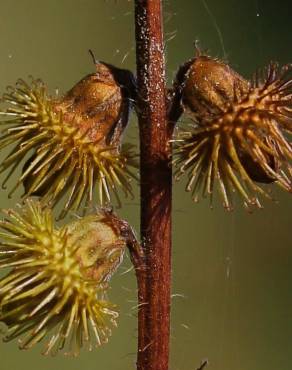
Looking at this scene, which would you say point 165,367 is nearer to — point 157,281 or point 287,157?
point 157,281

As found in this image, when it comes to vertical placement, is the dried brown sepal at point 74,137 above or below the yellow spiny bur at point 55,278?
above

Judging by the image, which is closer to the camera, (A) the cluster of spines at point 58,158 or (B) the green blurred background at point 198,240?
(A) the cluster of spines at point 58,158

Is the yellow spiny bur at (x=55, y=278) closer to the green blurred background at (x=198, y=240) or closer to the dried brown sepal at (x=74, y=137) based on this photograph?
the dried brown sepal at (x=74, y=137)

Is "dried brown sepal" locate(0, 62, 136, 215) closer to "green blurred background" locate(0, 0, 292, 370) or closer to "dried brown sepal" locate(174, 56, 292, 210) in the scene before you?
"dried brown sepal" locate(174, 56, 292, 210)

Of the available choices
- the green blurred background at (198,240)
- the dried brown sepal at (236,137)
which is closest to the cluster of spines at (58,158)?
the dried brown sepal at (236,137)

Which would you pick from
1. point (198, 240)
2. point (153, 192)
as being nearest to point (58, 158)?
point (153, 192)

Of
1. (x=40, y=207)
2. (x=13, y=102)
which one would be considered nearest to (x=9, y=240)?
(x=40, y=207)

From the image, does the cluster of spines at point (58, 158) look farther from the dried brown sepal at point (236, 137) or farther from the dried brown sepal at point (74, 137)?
the dried brown sepal at point (236, 137)

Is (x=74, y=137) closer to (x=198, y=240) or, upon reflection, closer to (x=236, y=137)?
(x=236, y=137)
